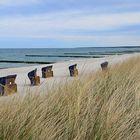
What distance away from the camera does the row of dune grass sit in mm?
4668

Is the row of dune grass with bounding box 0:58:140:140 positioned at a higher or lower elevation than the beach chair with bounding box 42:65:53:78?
higher

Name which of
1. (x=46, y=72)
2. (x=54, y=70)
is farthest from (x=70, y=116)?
(x=54, y=70)

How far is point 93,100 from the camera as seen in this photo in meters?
6.14

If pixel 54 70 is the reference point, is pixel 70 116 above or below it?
above

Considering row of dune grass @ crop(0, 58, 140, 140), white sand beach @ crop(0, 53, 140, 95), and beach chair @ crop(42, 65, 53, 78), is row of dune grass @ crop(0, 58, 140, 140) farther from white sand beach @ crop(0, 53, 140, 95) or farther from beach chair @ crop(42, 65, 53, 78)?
beach chair @ crop(42, 65, 53, 78)

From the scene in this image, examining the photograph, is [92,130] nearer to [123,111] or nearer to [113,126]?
[113,126]

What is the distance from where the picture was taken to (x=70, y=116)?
517 centimetres

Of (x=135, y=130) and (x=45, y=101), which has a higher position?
(x=45, y=101)

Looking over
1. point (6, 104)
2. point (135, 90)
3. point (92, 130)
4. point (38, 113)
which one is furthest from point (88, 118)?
point (135, 90)

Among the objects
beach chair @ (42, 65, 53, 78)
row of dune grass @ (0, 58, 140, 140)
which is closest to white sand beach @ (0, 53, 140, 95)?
beach chair @ (42, 65, 53, 78)

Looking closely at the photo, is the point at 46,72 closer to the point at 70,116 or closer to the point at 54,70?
the point at 54,70

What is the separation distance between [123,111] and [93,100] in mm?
473

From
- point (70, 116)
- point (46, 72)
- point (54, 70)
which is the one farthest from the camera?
point (54, 70)

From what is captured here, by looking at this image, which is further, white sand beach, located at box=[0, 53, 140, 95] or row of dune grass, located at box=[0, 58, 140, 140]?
white sand beach, located at box=[0, 53, 140, 95]
